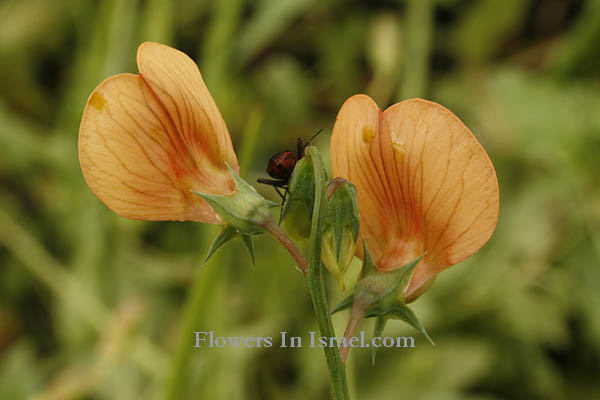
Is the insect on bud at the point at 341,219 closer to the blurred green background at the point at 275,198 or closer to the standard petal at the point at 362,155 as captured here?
the standard petal at the point at 362,155

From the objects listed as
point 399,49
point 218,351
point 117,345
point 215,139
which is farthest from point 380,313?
point 399,49

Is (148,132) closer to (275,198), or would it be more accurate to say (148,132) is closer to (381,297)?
(381,297)

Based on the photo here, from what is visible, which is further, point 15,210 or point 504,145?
point 15,210

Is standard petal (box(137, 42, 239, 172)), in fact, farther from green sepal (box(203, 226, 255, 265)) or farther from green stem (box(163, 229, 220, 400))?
green stem (box(163, 229, 220, 400))

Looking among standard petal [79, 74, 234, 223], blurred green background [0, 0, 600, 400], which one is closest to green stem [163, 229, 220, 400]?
blurred green background [0, 0, 600, 400]

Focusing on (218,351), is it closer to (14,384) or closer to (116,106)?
(14,384)
